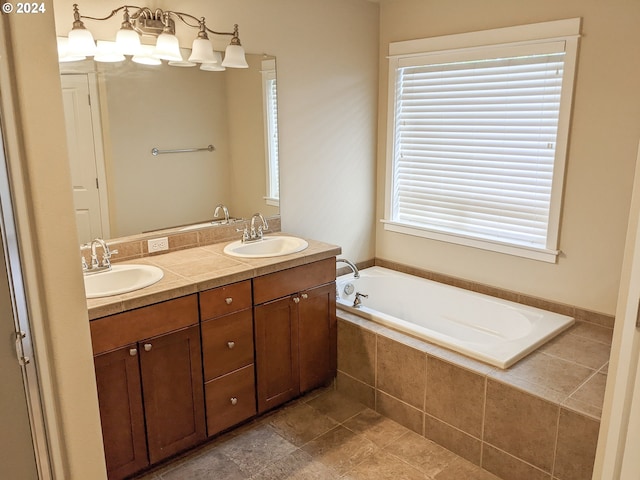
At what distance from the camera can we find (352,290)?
354 centimetres

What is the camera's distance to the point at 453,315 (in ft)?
11.2

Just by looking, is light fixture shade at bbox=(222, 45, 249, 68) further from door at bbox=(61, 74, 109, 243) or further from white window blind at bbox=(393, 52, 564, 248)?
white window blind at bbox=(393, 52, 564, 248)

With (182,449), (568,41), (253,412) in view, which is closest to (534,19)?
(568,41)

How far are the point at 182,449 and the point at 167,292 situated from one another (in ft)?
2.64

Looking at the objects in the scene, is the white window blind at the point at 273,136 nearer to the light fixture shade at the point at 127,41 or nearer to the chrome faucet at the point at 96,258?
the light fixture shade at the point at 127,41

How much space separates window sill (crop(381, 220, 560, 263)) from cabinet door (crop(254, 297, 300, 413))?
1288mm

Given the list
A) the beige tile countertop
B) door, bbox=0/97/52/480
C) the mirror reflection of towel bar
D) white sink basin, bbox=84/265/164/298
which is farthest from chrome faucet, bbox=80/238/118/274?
door, bbox=0/97/52/480

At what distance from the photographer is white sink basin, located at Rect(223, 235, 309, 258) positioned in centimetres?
293

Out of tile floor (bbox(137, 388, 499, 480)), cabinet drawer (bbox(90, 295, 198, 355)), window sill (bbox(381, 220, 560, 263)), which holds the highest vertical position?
window sill (bbox(381, 220, 560, 263))

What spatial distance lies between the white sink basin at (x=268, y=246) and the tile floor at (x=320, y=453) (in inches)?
35.6

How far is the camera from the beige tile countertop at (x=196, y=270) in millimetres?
2123

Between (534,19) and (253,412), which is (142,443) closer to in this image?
(253,412)

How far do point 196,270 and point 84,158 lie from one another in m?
0.76

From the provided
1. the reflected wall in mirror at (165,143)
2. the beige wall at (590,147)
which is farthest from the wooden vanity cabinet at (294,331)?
the beige wall at (590,147)
